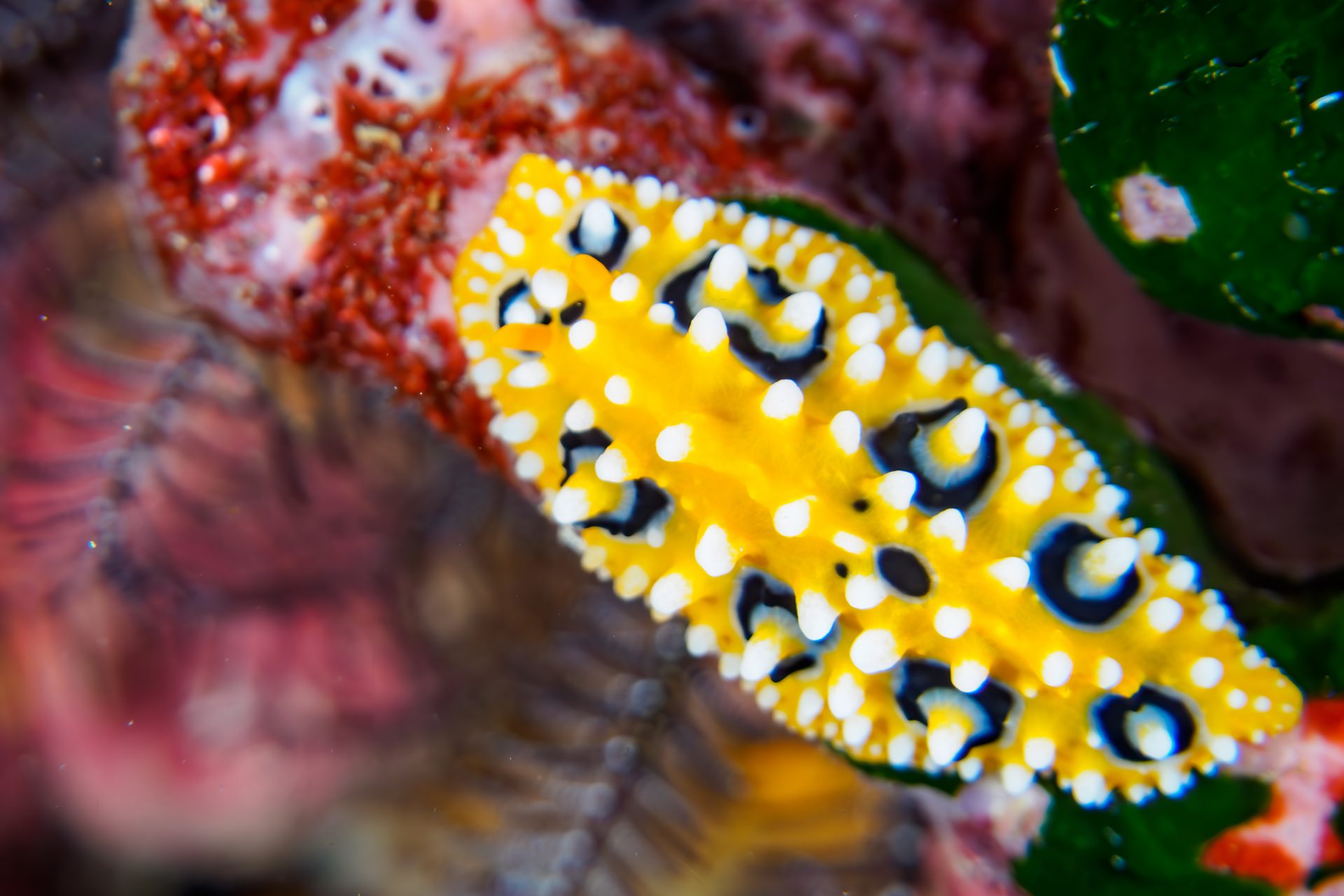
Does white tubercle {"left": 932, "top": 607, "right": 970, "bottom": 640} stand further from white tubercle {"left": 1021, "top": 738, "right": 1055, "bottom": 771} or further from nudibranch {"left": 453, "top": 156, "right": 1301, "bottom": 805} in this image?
white tubercle {"left": 1021, "top": 738, "right": 1055, "bottom": 771}

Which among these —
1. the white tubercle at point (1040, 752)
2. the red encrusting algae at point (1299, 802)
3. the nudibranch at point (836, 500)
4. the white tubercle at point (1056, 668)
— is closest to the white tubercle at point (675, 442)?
the nudibranch at point (836, 500)

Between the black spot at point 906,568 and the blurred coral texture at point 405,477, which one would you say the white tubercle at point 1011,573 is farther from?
the blurred coral texture at point 405,477

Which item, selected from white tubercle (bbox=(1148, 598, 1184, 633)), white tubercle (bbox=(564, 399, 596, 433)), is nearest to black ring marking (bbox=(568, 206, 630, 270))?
white tubercle (bbox=(564, 399, 596, 433))

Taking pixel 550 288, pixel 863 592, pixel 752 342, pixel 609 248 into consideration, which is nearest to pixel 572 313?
pixel 550 288

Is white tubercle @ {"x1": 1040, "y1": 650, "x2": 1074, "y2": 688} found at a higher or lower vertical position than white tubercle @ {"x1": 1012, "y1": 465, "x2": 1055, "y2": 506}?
lower

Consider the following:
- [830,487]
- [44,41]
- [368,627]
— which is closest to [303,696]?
[368,627]
